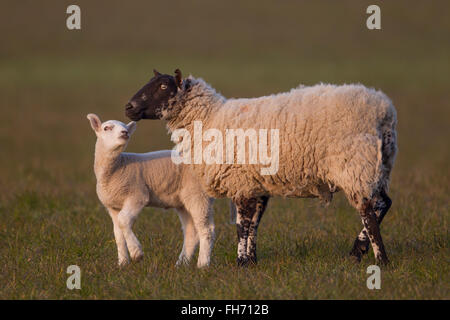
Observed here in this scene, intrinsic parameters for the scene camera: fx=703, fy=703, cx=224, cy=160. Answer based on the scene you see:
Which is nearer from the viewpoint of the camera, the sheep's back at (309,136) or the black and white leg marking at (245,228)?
the sheep's back at (309,136)

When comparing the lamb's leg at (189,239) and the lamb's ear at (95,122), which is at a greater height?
the lamb's ear at (95,122)

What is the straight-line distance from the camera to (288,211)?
10.5 meters

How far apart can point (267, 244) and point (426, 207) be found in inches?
119

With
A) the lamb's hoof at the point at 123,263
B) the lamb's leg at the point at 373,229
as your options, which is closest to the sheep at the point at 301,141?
the lamb's leg at the point at 373,229

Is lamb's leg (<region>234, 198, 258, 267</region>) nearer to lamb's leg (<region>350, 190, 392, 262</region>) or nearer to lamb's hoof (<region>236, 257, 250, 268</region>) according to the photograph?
lamb's hoof (<region>236, 257, 250, 268</region>)

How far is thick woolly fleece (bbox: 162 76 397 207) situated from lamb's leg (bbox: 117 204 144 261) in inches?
33.8

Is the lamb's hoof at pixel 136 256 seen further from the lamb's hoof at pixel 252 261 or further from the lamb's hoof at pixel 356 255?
the lamb's hoof at pixel 356 255

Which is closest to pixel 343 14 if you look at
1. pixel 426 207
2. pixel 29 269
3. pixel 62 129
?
pixel 62 129

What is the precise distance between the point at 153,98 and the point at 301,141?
1.69 metres

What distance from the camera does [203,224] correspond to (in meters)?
7.53

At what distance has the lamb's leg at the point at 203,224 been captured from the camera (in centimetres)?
748

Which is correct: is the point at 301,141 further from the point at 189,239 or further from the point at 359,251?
the point at 189,239

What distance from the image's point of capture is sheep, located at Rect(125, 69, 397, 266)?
7.19m
